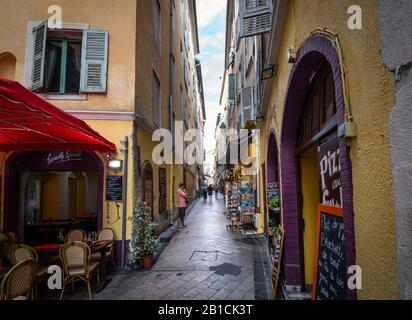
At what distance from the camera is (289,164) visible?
4.88 metres

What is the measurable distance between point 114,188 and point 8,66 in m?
4.60

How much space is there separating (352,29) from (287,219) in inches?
134

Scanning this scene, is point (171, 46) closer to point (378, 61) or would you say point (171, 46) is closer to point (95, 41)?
point (95, 41)

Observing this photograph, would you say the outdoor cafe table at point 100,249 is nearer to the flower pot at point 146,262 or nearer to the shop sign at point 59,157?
the flower pot at point 146,262

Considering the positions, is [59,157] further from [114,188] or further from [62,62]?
[62,62]

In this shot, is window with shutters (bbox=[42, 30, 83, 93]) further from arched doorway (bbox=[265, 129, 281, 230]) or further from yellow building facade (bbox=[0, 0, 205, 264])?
arched doorway (bbox=[265, 129, 281, 230])

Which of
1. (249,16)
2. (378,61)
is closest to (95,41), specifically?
(249,16)

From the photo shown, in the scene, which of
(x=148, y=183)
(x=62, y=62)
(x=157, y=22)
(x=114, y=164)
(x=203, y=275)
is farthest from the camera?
(x=157, y=22)

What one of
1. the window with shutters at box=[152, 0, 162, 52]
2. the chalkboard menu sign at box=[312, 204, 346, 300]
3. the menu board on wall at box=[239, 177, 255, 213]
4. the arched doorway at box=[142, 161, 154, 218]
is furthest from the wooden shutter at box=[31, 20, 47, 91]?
the menu board on wall at box=[239, 177, 255, 213]

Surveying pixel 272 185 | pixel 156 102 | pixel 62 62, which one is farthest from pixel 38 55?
pixel 272 185

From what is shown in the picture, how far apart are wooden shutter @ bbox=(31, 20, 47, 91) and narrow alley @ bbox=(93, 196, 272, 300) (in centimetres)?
525

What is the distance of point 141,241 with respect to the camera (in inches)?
258

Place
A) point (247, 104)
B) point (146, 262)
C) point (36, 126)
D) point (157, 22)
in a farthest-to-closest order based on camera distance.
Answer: point (247, 104)
point (157, 22)
point (146, 262)
point (36, 126)

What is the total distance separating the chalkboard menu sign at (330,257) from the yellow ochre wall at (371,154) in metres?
0.64
